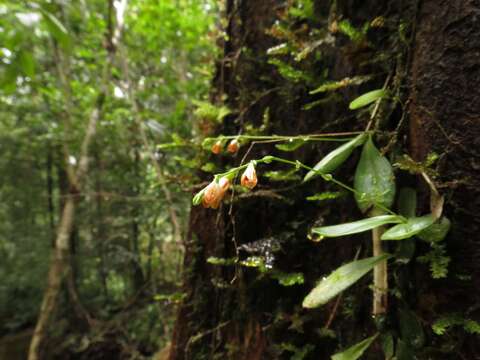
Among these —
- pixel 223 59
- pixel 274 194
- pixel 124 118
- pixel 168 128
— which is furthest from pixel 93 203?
pixel 274 194

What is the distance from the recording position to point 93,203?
14.7ft

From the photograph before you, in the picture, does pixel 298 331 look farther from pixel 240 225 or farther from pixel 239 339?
pixel 240 225

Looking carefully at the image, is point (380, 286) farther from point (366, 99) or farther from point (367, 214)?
point (366, 99)

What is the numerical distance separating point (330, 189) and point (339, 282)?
288 mm

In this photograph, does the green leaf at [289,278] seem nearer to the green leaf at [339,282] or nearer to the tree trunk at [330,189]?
the tree trunk at [330,189]

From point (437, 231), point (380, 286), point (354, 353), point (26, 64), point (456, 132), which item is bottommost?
point (354, 353)

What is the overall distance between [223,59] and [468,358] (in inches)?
41.9

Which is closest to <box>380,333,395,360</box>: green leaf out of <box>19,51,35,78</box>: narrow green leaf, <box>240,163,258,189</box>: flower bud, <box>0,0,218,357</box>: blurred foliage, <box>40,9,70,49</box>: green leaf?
<box>240,163,258,189</box>: flower bud

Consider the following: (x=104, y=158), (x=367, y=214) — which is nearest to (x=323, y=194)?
(x=367, y=214)

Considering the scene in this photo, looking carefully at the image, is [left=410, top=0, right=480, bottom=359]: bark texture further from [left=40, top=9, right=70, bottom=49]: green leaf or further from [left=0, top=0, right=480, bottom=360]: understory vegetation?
[left=40, top=9, right=70, bottom=49]: green leaf

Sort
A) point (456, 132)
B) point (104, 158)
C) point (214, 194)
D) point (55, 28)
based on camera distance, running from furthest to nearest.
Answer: point (104, 158)
point (55, 28)
point (456, 132)
point (214, 194)

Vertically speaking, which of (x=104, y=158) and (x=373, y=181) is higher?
(x=104, y=158)

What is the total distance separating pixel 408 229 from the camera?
0.47 meters

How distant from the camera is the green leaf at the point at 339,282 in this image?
1.71 feet
